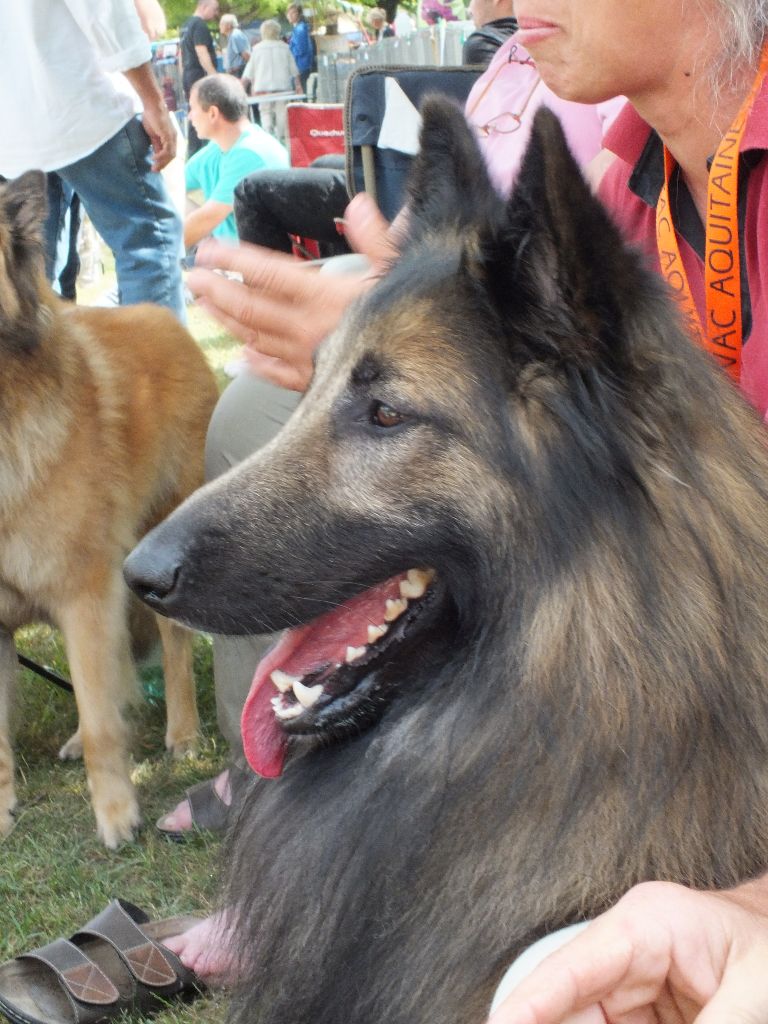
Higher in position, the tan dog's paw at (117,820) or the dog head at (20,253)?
the dog head at (20,253)

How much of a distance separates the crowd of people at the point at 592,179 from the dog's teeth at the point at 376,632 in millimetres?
461

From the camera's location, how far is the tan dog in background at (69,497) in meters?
A: 3.15

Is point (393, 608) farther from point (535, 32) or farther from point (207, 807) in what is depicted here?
point (207, 807)

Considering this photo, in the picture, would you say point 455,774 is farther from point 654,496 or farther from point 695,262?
point 695,262

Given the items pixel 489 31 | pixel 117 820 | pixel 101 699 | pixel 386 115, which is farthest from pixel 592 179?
pixel 489 31

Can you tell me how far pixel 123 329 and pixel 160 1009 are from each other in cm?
221

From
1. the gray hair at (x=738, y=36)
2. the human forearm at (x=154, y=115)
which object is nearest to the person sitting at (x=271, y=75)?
the human forearm at (x=154, y=115)

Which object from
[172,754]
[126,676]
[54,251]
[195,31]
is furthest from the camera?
[195,31]

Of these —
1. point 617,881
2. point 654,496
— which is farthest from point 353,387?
point 617,881

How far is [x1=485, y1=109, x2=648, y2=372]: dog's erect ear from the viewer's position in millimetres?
1315

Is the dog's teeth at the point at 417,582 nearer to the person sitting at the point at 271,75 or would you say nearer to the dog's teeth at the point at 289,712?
the dog's teeth at the point at 289,712

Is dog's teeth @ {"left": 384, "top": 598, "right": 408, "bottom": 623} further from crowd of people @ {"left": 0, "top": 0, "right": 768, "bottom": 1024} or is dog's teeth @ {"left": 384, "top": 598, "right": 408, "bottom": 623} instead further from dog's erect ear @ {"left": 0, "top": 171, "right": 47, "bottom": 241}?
dog's erect ear @ {"left": 0, "top": 171, "right": 47, "bottom": 241}

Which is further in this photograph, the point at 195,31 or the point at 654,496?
the point at 195,31

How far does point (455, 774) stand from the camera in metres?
1.54
